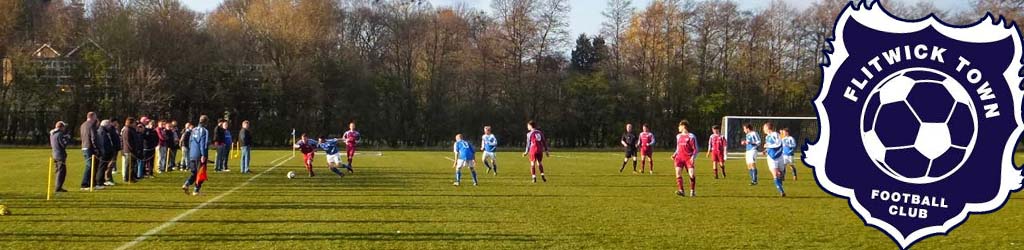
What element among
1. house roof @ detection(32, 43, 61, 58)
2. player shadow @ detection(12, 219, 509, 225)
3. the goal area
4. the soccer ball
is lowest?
player shadow @ detection(12, 219, 509, 225)

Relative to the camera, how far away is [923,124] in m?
3.92

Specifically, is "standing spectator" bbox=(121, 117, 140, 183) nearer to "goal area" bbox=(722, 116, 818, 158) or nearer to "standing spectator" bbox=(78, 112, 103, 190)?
"standing spectator" bbox=(78, 112, 103, 190)

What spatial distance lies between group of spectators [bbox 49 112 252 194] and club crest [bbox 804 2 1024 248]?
12.8 m

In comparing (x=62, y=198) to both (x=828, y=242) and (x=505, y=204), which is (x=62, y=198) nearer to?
(x=505, y=204)

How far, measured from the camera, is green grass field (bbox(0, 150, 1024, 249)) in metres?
9.13

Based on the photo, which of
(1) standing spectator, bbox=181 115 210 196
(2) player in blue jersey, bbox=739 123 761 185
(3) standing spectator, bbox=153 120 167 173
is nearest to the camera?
(1) standing spectator, bbox=181 115 210 196

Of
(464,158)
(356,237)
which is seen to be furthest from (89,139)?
(356,237)

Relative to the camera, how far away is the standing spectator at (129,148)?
17406 millimetres

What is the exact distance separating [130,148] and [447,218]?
925 cm

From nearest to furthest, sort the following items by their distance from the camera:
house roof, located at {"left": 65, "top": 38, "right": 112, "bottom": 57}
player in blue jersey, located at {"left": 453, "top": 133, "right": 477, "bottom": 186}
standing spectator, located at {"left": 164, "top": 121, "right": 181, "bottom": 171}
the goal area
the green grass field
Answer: the green grass field, player in blue jersey, located at {"left": 453, "top": 133, "right": 477, "bottom": 186}, standing spectator, located at {"left": 164, "top": 121, "right": 181, "bottom": 171}, the goal area, house roof, located at {"left": 65, "top": 38, "right": 112, "bottom": 57}

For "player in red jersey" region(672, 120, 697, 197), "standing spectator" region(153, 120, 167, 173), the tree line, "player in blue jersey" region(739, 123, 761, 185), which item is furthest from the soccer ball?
the tree line

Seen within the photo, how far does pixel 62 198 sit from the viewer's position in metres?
13.8

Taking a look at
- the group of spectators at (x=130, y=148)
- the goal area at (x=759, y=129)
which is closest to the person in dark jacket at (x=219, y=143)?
the group of spectators at (x=130, y=148)

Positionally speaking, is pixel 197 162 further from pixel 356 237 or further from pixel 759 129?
pixel 759 129
